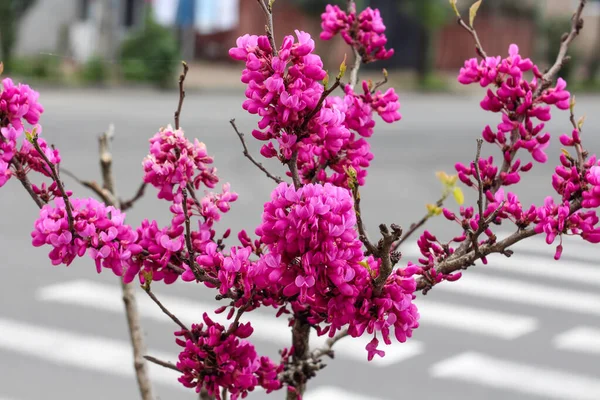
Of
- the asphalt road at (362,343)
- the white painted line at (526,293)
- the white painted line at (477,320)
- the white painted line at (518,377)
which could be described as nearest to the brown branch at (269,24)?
the asphalt road at (362,343)

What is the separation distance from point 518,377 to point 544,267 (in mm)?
2627

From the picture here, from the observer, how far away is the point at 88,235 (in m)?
1.50

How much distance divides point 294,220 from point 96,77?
20249 mm

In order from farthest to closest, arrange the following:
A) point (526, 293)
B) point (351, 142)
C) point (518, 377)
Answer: point (526, 293) → point (518, 377) → point (351, 142)

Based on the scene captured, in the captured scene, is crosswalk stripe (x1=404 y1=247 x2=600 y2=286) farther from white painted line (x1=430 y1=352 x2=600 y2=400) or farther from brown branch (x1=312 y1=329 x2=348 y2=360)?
brown branch (x1=312 y1=329 x2=348 y2=360)

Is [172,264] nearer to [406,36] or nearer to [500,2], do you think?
[406,36]

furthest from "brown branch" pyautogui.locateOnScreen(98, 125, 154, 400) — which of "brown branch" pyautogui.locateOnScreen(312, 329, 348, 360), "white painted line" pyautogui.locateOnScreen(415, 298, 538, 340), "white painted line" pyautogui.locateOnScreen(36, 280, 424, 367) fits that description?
"white painted line" pyautogui.locateOnScreen(415, 298, 538, 340)

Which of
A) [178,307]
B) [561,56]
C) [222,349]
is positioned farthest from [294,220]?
[178,307]

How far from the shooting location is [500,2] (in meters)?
32.0

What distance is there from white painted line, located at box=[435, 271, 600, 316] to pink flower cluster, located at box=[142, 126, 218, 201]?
568 centimetres

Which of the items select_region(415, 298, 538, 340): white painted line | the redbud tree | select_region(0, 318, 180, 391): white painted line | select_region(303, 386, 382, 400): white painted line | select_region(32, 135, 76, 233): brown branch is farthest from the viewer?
select_region(415, 298, 538, 340): white painted line

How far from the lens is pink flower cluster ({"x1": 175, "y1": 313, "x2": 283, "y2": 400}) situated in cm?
162

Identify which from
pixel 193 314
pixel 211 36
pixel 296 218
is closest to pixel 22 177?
pixel 296 218

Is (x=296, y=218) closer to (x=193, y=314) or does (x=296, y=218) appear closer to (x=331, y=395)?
(x=331, y=395)
